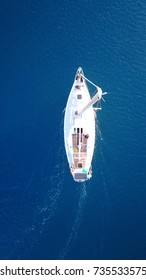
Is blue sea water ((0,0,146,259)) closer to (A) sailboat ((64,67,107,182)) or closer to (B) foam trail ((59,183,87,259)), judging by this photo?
(B) foam trail ((59,183,87,259))

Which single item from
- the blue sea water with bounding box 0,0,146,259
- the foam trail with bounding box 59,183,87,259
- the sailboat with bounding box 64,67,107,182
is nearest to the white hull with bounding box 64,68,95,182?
the sailboat with bounding box 64,67,107,182

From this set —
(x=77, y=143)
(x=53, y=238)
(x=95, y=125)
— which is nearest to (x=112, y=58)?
(x=95, y=125)

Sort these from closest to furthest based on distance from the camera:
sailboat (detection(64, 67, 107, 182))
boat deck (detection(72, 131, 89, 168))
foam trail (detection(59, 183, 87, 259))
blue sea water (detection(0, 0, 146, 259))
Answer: sailboat (detection(64, 67, 107, 182)) → boat deck (detection(72, 131, 89, 168)) → foam trail (detection(59, 183, 87, 259)) → blue sea water (detection(0, 0, 146, 259))

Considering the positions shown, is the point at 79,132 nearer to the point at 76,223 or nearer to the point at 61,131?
the point at 61,131

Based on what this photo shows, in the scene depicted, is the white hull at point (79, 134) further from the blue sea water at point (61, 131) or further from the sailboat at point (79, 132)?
the blue sea water at point (61, 131)

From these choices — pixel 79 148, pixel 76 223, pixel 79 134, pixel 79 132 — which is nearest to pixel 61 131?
pixel 79 132

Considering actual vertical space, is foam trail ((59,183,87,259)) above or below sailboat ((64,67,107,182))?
below
